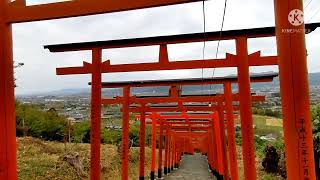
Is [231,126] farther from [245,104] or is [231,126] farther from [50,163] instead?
[50,163]

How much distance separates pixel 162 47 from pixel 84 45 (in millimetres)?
1676

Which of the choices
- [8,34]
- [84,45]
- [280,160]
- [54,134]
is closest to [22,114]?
[54,134]

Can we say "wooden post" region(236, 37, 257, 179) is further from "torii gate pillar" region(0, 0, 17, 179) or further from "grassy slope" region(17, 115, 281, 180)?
"grassy slope" region(17, 115, 281, 180)

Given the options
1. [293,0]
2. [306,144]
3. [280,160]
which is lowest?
[280,160]

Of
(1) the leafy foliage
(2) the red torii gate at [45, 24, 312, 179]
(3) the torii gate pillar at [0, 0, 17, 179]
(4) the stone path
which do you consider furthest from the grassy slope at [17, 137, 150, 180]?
(3) the torii gate pillar at [0, 0, 17, 179]

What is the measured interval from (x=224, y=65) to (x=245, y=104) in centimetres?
97

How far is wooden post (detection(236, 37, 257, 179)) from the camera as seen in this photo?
7320mm

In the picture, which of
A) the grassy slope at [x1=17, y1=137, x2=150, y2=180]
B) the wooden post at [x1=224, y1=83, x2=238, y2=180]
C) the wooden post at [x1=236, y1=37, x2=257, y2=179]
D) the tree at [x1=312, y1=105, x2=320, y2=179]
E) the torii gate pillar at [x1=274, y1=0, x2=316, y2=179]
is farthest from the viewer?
the grassy slope at [x1=17, y1=137, x2=150, y2=180]

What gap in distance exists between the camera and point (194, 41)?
765cm

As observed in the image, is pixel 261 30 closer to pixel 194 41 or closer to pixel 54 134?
pixel 194 41

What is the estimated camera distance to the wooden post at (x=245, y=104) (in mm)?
7320

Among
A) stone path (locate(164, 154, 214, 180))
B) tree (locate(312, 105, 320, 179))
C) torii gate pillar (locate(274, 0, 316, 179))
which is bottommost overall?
stone path (locate(164, 154, 214, 180))

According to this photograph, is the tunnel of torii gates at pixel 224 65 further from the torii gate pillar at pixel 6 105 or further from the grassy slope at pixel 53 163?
the grassy slope at pixel 53 163

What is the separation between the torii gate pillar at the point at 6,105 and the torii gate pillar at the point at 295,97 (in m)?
3.85
